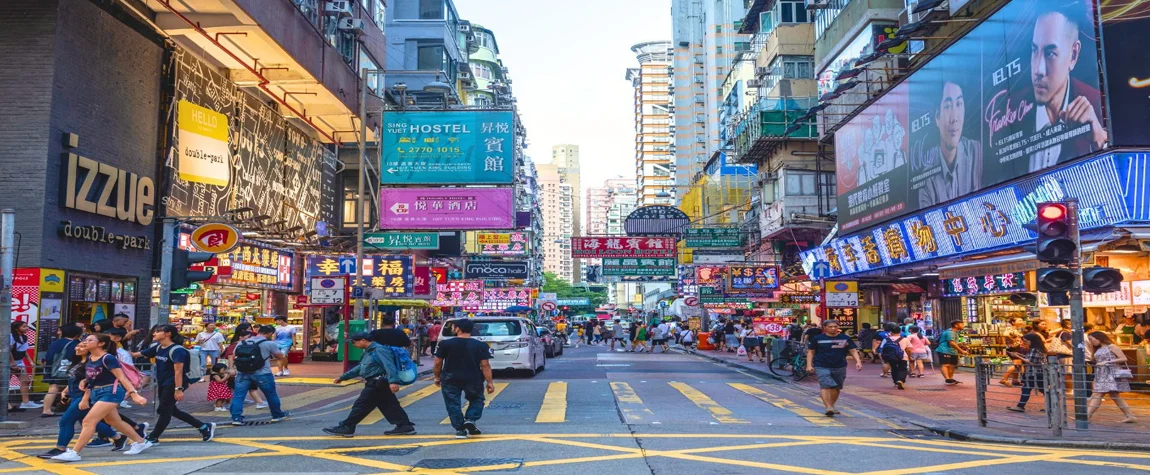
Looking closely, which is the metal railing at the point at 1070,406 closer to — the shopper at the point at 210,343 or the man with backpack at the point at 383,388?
the man with backpack at the point at 383,388

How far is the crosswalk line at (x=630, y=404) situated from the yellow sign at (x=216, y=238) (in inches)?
288

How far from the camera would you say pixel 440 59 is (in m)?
53.3

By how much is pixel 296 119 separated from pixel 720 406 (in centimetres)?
1996

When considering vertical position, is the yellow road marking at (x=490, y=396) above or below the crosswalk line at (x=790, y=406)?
above

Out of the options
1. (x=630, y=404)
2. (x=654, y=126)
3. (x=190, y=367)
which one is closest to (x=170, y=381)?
(x=190, y=367)

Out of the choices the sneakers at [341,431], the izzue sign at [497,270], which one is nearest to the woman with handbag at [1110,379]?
the sneakers at [341,431]

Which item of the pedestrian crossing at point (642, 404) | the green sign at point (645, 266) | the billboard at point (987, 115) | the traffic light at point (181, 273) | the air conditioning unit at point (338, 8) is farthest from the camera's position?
the green sign at point (645, 266)

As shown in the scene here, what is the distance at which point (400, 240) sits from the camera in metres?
24.5

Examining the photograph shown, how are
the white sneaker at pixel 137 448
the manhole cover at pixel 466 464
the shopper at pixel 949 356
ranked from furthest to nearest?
the shopper at pixel 949 356 < the white sneaker at pixel 137 448 < the manhole cover at pixel 466 464

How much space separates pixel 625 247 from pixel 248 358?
28381mm

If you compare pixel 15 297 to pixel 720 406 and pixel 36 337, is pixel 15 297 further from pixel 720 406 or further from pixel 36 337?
pixel 720 406

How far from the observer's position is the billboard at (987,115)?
1577 centimetres

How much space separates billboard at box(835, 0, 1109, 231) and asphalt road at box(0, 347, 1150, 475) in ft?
21.0

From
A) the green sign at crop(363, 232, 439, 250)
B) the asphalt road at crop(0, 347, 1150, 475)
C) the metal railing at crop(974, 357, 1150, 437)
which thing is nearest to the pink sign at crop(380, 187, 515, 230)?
the green sign at crop(363, 232, 439, 250)
